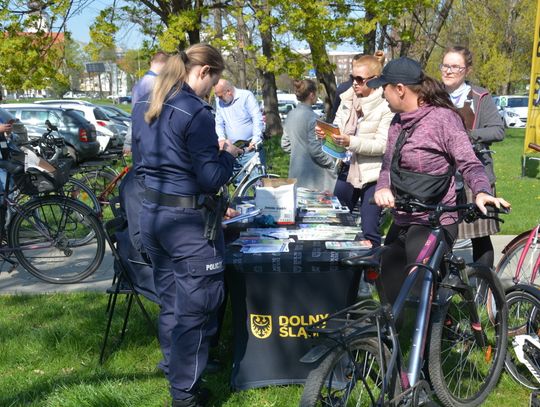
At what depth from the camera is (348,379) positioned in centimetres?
269

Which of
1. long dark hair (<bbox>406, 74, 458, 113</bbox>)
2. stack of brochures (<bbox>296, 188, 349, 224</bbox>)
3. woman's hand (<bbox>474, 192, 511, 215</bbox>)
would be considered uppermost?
long dark hair (<bbox>406, 74, 458, 113</bbox>)

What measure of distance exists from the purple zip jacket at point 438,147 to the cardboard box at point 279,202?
0.93 m

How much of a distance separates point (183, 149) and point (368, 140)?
2.09 m

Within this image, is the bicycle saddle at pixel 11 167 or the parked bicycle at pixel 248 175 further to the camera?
the parked bicycle at pixel 248 175

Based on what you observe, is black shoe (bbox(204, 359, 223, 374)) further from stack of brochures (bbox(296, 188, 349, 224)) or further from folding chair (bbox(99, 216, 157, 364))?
stack of brochures (bbox(296, 188, 349, 224))

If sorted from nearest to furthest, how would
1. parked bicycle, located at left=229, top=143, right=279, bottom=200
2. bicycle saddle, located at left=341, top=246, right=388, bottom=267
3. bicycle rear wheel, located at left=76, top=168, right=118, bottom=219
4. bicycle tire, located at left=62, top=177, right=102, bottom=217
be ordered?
bicycle saddle, located at left=341, top=246, right=388, bottom=267 → bicycle tire, located at left=62, top=177, right=102, bottom=217 → parked bicycle, located at left=229, top=143, right=279, bottom=200 → bicycle rear wheel, located at left=76, top=168, right=118, bottom=219

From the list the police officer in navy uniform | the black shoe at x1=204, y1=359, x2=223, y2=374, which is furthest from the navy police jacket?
the black shoe at x1=204, y1=359, x2=223, y2=374

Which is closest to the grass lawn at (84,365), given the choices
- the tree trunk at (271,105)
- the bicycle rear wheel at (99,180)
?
the bicycle rear wheel at (99,180)

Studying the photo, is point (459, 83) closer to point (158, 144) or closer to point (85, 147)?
point (158, 144)

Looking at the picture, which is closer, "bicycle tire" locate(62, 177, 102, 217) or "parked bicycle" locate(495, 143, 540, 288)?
"parked bicycle" locate(495, 143, 540, 288)

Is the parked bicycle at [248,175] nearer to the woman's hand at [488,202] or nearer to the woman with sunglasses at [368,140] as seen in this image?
the woman with sunglasses at [368,140]

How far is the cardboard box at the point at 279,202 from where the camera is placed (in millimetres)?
4188

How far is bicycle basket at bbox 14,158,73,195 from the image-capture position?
5750 millimetres

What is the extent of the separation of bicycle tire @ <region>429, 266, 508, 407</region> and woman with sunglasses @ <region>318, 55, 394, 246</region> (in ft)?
4.91
